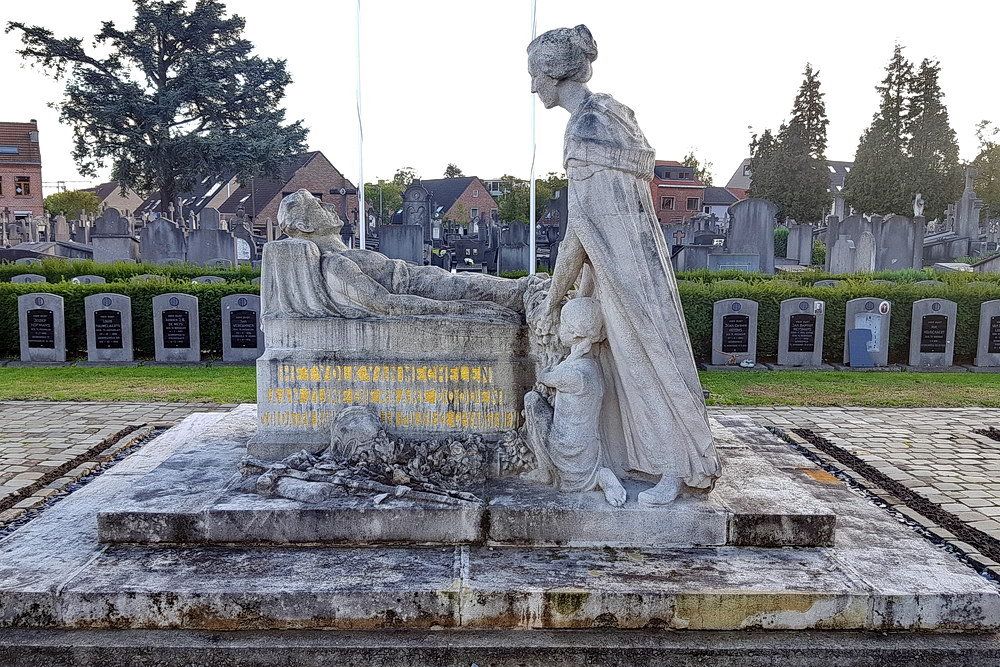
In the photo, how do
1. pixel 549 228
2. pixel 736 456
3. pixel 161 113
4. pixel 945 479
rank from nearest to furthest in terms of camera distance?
pixel 736 456
pixel 945 479
pixel 549 228
pixel 161 113

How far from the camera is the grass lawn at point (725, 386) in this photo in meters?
9.59

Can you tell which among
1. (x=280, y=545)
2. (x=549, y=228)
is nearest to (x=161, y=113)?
(x=549, y=228)

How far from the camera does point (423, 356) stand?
5.22 meters

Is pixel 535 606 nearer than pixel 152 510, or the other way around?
pixel 535 606

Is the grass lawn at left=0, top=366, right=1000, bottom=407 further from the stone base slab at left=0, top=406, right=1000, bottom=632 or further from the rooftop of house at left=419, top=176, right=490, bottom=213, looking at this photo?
the rooftop of house at left=419, top=176, right=490, bottom=213

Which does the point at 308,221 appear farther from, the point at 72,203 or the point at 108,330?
the point at 72,203

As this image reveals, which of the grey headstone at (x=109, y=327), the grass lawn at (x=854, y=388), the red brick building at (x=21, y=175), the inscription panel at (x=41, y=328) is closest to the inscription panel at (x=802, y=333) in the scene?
the grass lawn at (x=854, y=388)

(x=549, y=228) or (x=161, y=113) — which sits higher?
(x=161, y=113)

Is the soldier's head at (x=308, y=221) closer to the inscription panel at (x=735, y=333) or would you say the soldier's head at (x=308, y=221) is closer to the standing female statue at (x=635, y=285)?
the standing female statue at (x=635, y=285)

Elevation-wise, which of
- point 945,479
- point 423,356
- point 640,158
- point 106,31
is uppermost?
point 106,31

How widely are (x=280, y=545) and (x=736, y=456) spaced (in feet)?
10.7

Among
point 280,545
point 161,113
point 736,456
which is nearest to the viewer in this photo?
point 280,545

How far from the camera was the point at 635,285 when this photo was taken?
437 centimetres

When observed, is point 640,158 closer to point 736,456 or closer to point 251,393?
point 736,456
